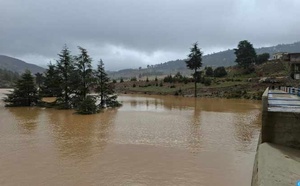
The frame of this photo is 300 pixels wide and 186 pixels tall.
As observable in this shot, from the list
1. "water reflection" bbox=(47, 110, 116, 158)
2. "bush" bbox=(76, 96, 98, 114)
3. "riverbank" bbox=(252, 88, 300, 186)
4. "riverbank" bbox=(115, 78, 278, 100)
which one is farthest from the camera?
"riverbank" bbox=(115, 78, 278, 100)

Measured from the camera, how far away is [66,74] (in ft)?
104

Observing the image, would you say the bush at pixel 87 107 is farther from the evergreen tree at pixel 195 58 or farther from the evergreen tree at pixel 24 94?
the evergreen tree at pixel 195 58

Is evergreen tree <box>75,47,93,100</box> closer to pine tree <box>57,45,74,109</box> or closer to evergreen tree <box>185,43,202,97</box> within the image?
pine tree <box>57,45,74,109</box>

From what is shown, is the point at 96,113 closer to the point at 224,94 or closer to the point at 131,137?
the point at 131,137

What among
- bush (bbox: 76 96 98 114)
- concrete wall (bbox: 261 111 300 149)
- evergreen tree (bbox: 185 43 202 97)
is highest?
evergreen tree (bbox: 185 43 202 97)

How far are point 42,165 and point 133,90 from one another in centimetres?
5142

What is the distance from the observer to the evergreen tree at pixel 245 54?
62.8 m

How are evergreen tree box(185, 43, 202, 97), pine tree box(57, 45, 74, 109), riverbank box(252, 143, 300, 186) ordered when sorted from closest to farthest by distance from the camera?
riverbank box(252, 143, 300, 186) < pine tree box(57, 45, 74, 109) < evergreen tree box(185, 43, 202, 97)

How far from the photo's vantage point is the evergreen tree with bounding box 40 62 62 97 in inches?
1271

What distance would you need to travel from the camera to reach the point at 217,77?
203 feet

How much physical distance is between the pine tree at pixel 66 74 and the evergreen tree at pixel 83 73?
1020 millimetres

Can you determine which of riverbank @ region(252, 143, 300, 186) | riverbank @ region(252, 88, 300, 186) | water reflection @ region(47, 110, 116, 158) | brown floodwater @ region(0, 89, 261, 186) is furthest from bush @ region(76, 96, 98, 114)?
riverbank @ region(252, 143, 300, 186)

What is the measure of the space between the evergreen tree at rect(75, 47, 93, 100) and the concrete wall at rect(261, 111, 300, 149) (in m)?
22.8

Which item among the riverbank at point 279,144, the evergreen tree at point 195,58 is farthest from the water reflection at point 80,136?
the evergreen tree at point 195,58
